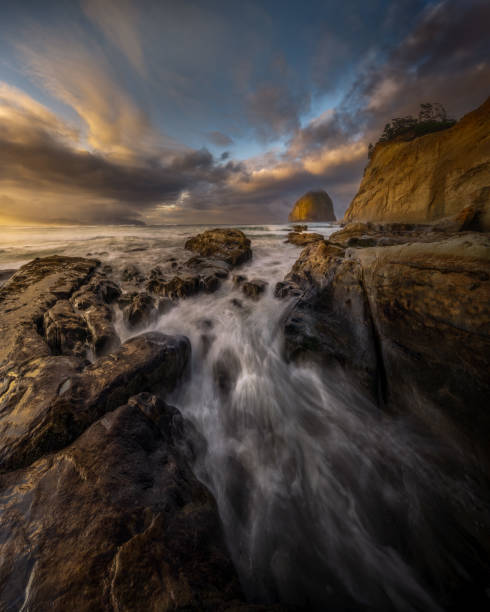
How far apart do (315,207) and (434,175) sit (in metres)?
106

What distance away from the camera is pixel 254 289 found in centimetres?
581

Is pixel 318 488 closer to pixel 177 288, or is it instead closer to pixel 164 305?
pixel 164 305

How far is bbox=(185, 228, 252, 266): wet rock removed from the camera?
352 inches

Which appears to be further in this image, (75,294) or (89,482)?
(75,294)

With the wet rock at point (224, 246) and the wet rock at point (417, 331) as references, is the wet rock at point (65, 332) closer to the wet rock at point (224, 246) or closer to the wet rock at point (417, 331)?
the wet rock at point (417, 331)

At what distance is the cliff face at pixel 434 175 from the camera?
8656 millimetres

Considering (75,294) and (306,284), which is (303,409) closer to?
(306,284)

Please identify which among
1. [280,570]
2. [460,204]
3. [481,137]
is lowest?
[280,570]

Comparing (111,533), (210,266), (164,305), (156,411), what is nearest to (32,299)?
(164,305)

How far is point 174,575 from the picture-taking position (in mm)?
1196

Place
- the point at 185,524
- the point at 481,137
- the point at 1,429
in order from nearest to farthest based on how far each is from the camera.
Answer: the point at 185,524
the point at 1,429
the point at 481,137

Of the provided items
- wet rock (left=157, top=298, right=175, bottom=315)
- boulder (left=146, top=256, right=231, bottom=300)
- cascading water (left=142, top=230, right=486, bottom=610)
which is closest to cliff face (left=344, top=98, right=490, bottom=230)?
cascading water (left=142, top=230, right=486, bottom=610)

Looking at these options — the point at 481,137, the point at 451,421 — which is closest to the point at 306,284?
the point at 451,421

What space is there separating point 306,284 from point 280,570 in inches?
183
